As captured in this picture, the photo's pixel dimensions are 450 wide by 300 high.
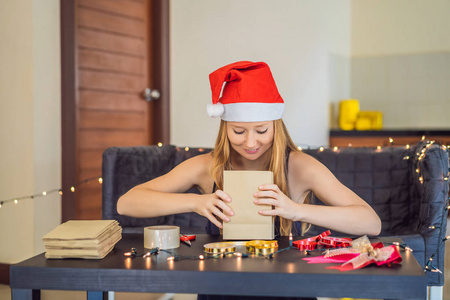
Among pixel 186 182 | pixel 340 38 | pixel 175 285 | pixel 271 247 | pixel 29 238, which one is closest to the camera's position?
pixel 175 285

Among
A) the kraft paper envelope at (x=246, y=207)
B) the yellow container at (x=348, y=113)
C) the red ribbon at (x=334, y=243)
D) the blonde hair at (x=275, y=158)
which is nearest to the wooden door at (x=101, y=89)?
the yellow container at (x=348, y=113)

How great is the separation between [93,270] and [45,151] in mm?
2160

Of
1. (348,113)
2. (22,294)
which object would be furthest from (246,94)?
(348,113)

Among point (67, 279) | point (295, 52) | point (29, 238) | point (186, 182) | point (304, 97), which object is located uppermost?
point (295, 52)

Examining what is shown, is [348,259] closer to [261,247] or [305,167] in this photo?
[261,247]

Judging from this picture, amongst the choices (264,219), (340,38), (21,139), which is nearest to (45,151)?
(21,139)

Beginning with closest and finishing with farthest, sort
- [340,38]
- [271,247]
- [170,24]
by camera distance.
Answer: [271,247]
[170,24]
[340,38]

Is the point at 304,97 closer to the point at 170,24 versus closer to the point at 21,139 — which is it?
the point at 170,24

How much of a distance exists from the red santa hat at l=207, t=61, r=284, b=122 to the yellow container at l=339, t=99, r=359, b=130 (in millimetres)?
3269

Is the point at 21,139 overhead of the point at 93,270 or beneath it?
overhead

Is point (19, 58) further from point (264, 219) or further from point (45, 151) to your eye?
point (264, 219)

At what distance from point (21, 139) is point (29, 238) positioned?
53 cm

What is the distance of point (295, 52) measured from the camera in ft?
14.5

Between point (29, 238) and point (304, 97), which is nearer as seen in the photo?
point (29, 238)
